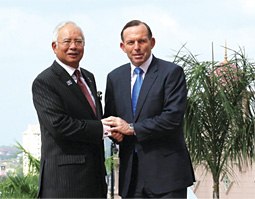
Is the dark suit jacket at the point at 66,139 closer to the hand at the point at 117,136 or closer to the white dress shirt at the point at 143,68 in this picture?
the hand at the point at 117,136

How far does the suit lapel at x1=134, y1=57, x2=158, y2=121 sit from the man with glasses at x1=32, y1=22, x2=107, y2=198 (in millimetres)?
258

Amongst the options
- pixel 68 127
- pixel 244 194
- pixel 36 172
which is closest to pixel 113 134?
pixel 68 127

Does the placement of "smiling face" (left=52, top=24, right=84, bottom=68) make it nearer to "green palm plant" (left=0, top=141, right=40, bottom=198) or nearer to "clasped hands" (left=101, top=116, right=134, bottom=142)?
"clasped hands" (left=101, top=116, right=134, bottom=142)

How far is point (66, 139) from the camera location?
107 inches

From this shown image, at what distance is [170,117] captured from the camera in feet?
9.28

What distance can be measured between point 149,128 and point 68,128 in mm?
481

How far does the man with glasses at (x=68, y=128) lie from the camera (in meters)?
2.71

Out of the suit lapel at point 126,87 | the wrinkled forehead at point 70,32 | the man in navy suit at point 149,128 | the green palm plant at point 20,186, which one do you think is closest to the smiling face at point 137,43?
the man in navy suit at point 149,128

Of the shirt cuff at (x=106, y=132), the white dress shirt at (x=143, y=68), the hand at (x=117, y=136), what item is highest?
the white dress shirt at (x=143, y=68)

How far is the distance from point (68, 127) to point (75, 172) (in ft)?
0.89

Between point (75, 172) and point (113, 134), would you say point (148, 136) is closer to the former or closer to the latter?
point (113, 134)

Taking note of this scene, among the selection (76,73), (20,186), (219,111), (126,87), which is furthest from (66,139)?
(219,111)

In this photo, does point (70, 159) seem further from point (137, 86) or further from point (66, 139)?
point (137, 86)

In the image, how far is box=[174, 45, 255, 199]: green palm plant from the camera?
669cm
